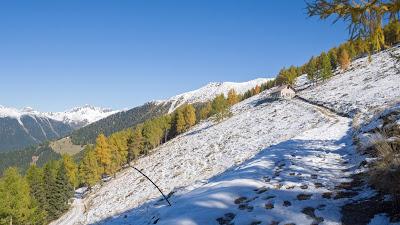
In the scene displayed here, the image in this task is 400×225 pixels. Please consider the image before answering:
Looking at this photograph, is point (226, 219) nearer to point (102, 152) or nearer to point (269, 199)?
point (269, 199)

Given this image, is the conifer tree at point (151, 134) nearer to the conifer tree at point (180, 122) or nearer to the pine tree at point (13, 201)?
the conifer tree at point (180, 122)

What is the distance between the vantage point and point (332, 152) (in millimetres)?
17547

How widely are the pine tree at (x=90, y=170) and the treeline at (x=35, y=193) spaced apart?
6.58 ft

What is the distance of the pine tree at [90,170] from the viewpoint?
7888cm

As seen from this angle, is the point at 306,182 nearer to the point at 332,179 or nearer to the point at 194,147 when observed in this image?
the point at 332,179

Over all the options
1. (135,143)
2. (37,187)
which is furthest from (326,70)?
(37,187)

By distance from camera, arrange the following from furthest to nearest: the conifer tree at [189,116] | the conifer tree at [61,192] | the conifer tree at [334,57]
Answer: the conifer tree at [334,57] < the conifer tree at [189,116] < the conifer tree at [61,192]

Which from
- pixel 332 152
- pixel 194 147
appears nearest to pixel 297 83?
pixel 194 147

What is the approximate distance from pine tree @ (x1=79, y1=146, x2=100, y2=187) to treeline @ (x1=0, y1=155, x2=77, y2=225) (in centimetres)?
201

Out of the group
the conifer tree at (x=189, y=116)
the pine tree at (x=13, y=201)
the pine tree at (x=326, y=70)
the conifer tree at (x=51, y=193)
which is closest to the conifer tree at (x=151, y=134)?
the conifer tree at (x=189, y=116)

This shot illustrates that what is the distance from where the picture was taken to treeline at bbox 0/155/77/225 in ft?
143

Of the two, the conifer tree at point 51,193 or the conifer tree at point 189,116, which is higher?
the conifer tree at point 189,116

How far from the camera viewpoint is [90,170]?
79500 mm

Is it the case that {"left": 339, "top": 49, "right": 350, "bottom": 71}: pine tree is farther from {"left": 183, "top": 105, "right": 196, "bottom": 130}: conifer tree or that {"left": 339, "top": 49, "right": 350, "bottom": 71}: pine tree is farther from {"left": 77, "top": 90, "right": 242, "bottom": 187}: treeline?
{"left": 183, "top": 105, "right": 196, "bottom": 130}: conifer tree
